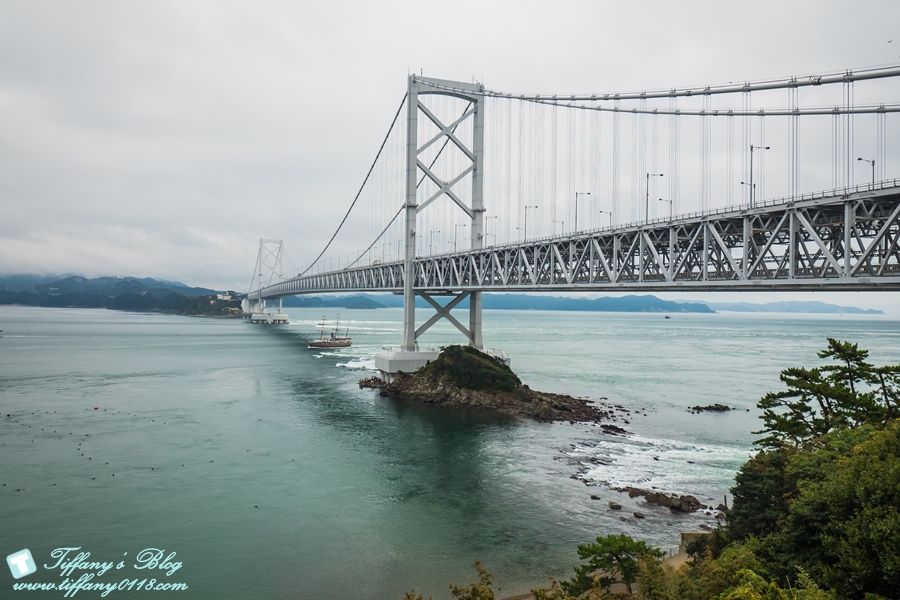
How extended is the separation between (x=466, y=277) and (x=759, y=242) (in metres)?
21.2

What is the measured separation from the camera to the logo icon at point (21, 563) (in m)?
12.9

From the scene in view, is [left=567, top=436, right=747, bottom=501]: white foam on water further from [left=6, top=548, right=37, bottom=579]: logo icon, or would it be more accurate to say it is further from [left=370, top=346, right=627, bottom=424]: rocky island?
[left=6, top=548, right=37, bottom=579]: logo icon

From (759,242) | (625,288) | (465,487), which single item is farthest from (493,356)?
(759,242)

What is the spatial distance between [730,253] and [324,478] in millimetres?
16307

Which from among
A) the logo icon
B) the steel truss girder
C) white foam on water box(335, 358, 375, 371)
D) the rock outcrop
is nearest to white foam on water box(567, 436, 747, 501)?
the rock outcrop

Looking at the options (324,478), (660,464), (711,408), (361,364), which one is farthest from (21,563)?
(361,364)

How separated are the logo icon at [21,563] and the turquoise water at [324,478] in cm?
20

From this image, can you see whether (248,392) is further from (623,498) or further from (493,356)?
(623,498)

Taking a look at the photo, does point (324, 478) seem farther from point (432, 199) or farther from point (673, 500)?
point (432, 199)

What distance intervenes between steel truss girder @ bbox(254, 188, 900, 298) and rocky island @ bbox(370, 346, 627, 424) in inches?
202

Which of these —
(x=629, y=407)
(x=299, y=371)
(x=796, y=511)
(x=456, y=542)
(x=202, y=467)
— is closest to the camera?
(x=796, y=511)

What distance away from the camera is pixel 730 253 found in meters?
18.3

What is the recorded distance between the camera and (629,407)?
110 ft

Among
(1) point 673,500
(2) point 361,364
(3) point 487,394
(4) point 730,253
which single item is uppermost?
(4) point 730,253
